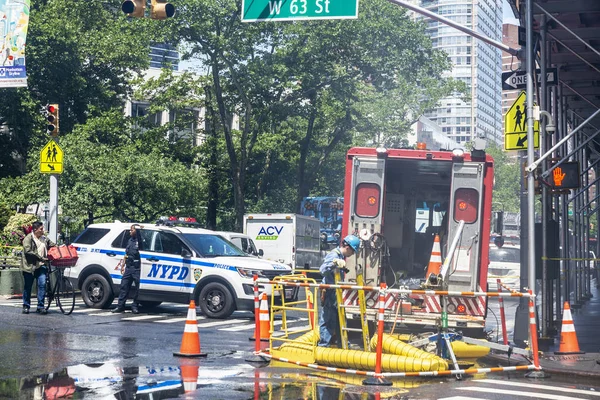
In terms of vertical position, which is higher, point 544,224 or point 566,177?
point 566,177

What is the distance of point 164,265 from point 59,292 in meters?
3.52

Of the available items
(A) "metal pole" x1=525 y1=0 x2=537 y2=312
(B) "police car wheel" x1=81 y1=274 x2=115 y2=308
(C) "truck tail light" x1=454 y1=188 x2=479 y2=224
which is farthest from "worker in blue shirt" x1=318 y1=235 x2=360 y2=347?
(B) "police car wheel" x1=81 y1=274 x2=115 y2=308

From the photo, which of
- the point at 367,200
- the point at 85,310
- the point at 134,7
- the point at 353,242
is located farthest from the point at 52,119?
the point at 353,242

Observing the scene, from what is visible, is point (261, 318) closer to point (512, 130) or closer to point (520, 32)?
point (512, 130)

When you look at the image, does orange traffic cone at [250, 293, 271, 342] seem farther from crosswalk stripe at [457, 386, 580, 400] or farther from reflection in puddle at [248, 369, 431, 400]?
crosswalk stripe at [457, 386, 580, 400]

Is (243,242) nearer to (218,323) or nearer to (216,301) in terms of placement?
(216,301)

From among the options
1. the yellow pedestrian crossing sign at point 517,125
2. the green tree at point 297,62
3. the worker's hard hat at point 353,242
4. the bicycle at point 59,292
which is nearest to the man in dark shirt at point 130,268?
the bicycle at point 59,292

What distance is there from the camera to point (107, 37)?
41.9m

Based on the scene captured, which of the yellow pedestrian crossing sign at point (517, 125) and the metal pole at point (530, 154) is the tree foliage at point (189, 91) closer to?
the yellow pedestrian crossing sign at point (517, 125)

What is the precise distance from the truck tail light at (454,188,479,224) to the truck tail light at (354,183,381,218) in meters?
1.35

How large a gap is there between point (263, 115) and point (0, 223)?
1335cm

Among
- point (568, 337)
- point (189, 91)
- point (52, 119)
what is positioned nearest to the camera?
point (568, 337)

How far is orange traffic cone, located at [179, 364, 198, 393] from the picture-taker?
33.2 feet

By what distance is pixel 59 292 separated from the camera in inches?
851
